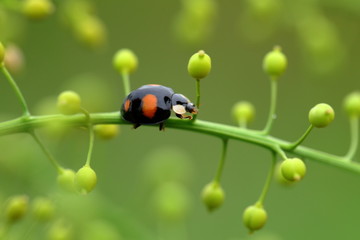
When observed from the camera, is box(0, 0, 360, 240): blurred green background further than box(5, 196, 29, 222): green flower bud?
Yes

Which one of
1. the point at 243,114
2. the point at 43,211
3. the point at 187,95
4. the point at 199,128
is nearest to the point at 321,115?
the point at 199,128

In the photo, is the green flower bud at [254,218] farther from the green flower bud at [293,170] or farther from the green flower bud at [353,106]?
the green flower bud at [353,106]

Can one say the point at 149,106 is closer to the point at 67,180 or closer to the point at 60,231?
the point at 67,180

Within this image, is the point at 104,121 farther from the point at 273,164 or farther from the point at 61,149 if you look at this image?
the point at 61,149

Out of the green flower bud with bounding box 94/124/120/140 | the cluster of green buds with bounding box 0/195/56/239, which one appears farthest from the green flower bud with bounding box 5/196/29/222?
the green flower bud with bounding box 94/124/120/140

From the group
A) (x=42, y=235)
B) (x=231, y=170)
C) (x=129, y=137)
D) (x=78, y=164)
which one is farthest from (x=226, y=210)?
(x=42, y=235)

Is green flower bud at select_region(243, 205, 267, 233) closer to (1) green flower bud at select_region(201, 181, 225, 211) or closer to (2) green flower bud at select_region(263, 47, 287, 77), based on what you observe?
(1) green flower bud at select_region(201, 181, 225, 211)
